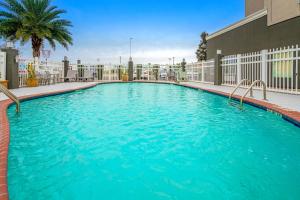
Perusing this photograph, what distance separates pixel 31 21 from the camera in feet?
66.7

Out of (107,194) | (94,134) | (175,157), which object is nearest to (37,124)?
(94,134)

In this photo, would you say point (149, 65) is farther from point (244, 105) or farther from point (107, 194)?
point (107, 194)

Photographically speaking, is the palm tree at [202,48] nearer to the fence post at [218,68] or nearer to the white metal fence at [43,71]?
the white metal fence at [43,71]

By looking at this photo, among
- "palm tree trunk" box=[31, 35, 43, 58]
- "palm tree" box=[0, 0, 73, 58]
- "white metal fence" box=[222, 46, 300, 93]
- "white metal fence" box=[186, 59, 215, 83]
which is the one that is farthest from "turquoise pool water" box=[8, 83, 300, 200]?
"palm tree trunk" box=[31, 35, 43, 58]

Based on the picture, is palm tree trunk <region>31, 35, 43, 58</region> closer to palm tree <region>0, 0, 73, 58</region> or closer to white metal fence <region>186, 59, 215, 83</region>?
palm tree <region>0, 0, 73, 58</region>

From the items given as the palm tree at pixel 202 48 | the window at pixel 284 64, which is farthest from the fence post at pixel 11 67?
the palm tree at pixel 202 48

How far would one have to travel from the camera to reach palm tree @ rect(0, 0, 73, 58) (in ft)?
66.4

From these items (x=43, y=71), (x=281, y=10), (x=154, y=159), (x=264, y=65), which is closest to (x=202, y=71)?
(x=281, y=10)

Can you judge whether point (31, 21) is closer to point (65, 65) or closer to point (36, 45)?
point (36, 45)

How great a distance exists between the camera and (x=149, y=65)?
2795 cm

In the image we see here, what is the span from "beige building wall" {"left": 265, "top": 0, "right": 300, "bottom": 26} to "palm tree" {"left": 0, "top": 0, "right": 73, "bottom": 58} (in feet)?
47.8

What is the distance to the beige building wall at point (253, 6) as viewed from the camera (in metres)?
21.8

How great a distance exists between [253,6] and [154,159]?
22.7m

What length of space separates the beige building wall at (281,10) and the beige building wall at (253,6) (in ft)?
24.8
